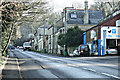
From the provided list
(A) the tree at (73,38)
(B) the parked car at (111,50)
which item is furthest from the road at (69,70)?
(A) the tree at (73,38)

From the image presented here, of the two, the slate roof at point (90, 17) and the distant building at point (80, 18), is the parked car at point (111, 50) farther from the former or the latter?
the slate roof at point (90, 17)

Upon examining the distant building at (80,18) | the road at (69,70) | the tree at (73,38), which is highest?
the distant building at (80,18)

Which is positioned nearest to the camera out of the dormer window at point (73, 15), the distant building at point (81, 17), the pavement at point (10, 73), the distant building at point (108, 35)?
the pavement at point (10, 73)

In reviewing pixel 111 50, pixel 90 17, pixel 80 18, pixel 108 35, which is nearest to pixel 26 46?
pixel 80 18

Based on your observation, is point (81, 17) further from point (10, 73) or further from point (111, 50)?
point (10, 73)

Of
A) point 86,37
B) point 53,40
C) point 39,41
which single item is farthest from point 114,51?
point 39,41

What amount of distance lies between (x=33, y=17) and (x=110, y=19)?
80.5ft

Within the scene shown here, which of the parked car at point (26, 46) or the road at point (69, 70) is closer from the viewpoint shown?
the road at point (69, 70)

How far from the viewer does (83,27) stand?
55938 mm

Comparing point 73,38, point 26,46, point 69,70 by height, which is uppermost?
point 73,38

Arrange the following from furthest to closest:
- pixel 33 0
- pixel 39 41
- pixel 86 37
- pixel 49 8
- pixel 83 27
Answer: pixel 39 41, pixel 83 27, pixel 86 37, pixel 49 8, pixel 33 0

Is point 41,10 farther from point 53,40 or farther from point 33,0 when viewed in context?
point 53,40

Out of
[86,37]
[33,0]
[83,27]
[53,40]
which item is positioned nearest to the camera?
[33,0]

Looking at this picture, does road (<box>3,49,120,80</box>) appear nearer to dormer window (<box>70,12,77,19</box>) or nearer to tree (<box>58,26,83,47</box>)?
tree (<box>58,26,83,47</box>)
